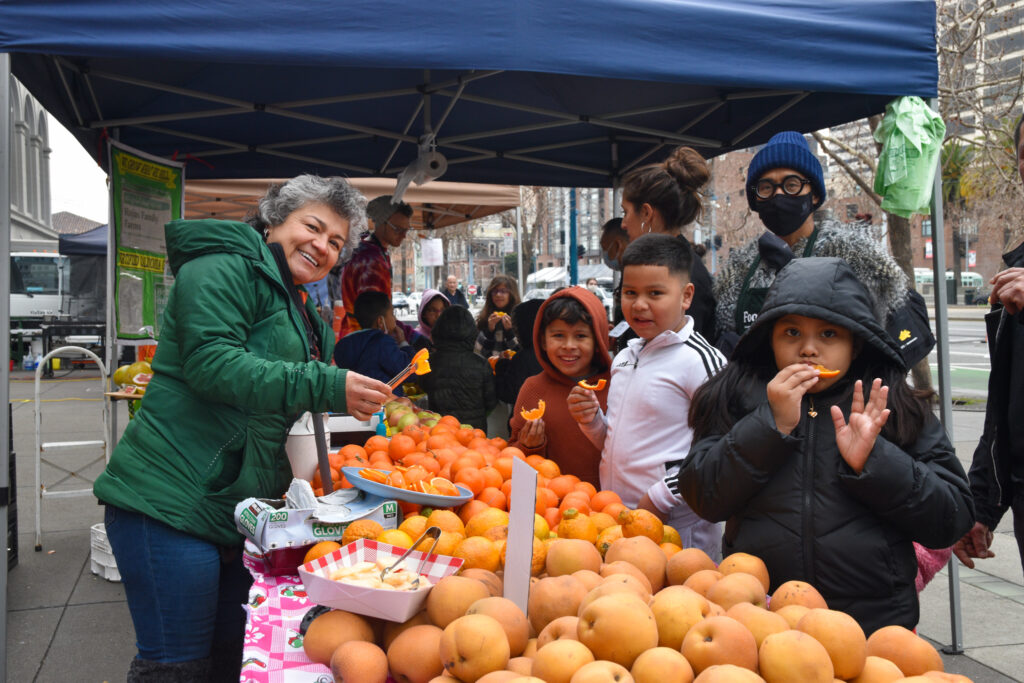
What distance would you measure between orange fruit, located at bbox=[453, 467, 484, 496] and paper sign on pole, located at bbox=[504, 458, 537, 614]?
90 cm

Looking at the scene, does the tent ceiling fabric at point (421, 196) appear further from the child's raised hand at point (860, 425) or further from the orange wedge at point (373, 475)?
the child's raised hand at point (860, 425)

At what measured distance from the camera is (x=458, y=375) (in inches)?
202

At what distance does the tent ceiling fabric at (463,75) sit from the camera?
8.74 feet

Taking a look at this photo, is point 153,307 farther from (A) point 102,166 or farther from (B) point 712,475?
(B) point 712,475

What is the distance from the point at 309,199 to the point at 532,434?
1.41 metres

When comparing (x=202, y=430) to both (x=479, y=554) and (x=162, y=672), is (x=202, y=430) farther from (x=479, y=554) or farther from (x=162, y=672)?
(x=479, y=554)

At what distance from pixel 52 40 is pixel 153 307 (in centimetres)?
276

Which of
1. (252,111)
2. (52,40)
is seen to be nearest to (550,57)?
(52,40)

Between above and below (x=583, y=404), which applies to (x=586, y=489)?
below

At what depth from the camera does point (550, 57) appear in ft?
9.39

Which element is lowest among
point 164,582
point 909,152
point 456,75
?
point 164,582

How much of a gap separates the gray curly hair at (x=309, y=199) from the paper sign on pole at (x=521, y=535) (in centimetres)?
124

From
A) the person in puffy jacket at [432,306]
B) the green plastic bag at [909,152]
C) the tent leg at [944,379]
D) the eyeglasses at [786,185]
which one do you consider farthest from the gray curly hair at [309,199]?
the person in puffy jacket at [432,306]

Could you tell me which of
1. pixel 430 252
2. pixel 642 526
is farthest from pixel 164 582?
pixel 430 252
